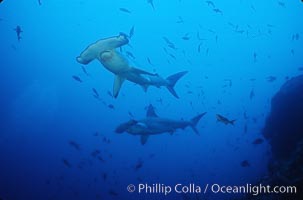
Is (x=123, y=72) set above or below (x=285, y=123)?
above

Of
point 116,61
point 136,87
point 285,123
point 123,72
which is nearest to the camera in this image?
point 116,61

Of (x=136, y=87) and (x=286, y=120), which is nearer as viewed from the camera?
(x=286, y=120)

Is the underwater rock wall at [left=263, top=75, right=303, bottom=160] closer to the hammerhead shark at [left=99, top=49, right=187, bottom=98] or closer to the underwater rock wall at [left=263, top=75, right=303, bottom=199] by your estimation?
the underwater rock wall at [left=263, top=75, right=303, bottom=199]

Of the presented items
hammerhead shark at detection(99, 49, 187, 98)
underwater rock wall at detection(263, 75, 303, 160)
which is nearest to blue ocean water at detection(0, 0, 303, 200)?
underwater rock wall at detection(263, 75, 303, 160)

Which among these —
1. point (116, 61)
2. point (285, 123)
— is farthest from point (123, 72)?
point (285, 123)

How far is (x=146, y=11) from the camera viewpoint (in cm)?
4444

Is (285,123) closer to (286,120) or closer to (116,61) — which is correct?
(286,120)

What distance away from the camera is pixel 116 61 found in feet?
20.7

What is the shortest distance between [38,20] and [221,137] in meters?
47.7

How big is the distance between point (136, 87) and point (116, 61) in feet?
182

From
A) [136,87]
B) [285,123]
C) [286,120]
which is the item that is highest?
[136,87]

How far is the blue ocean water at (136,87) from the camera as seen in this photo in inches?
1640

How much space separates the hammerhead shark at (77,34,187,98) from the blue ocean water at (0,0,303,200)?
77.8 ft

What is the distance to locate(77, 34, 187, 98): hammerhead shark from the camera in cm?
565
